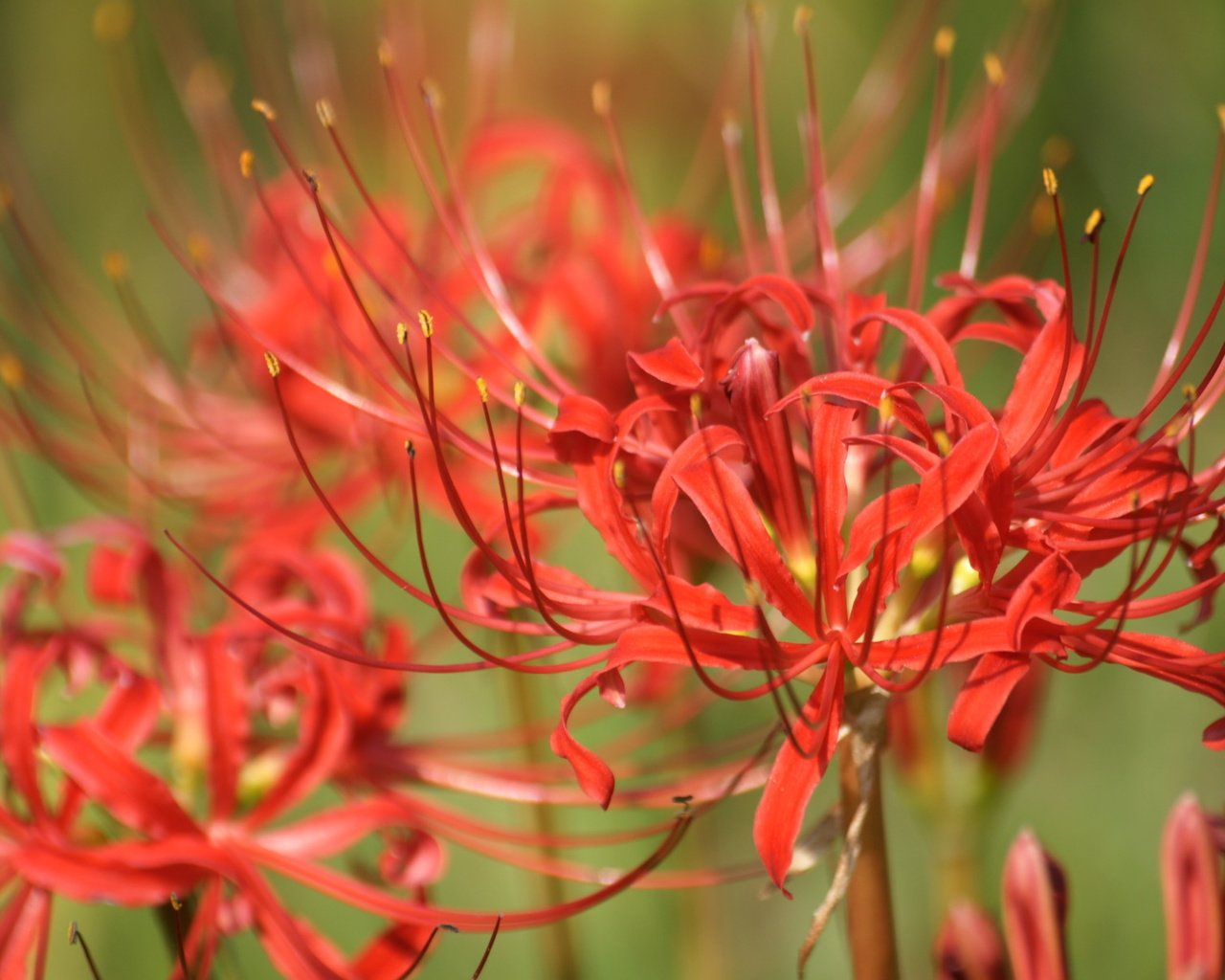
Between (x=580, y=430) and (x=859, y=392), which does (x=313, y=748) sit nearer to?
(x=580, y=430)

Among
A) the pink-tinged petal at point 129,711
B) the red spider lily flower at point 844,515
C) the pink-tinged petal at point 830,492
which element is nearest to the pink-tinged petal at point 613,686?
the red spider lily flower at point 844,515

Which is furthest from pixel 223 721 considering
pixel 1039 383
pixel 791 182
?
pixel 791 182

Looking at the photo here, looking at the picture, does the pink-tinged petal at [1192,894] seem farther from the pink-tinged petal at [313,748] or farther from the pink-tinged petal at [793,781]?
the pink-tinged petal at [313,748]

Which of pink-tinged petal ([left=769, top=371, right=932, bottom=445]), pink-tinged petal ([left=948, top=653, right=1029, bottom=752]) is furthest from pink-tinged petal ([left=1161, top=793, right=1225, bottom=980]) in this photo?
pink-tinged petal ([left=769, top=371, right=932, bottom=445])

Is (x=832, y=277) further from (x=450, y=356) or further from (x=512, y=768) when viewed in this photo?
(x=512, y=768)

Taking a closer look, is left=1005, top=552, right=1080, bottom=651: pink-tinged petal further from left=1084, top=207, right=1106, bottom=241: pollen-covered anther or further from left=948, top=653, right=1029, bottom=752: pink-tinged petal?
left=1084, top=207, right=1106, bottom=241: pollen-covered anther

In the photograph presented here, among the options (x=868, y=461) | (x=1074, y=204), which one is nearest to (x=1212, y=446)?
(x=1074, y=204)

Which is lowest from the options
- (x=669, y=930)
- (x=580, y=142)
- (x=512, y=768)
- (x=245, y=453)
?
(x=669, y=930)
